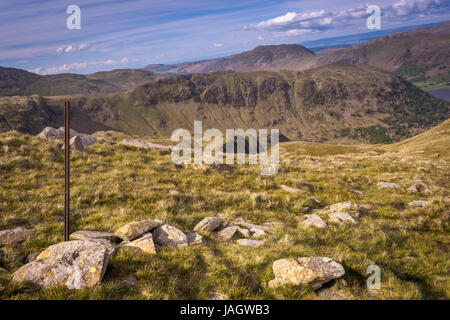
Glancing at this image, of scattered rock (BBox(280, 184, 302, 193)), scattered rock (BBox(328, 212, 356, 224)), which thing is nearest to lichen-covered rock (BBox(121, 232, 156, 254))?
scattered rock (BBox(328, 212, 356, 224))

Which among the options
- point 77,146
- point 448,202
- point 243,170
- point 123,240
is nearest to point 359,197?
point 448,202

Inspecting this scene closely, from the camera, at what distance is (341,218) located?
11.3m

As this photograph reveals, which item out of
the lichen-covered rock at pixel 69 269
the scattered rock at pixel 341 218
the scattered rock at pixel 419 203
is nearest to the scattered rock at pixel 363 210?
the scattered rock at pixel 341 218

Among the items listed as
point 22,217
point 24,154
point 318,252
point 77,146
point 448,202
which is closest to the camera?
point 318,252

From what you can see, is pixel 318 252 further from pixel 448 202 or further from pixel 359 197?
pixel 448 202

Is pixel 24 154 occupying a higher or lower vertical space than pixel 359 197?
higher

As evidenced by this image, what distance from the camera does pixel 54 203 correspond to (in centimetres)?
1098

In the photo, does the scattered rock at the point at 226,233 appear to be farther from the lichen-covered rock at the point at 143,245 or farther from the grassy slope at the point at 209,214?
the lichen-covered rock at the point at 143,245

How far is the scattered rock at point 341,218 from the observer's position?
11.0 meters

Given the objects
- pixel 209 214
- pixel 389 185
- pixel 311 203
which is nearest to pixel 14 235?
pixel 209 214

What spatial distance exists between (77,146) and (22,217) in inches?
443

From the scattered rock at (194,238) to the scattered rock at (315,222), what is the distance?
15.2 feet

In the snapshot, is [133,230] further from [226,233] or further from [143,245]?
[226,233]
